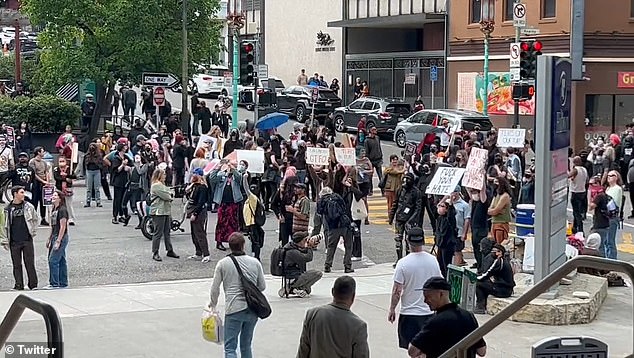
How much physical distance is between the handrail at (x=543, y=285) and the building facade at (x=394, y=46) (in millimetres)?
41153

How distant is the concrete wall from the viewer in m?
55.8

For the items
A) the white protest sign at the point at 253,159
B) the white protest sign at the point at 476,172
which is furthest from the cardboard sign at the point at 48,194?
the white protest sign at the point at 476,172

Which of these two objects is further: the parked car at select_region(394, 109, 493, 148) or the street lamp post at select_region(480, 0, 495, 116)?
the street lamp post at select_region(480, 0, 495, 116)

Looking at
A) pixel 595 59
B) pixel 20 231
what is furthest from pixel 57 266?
Result: pixel 595 59

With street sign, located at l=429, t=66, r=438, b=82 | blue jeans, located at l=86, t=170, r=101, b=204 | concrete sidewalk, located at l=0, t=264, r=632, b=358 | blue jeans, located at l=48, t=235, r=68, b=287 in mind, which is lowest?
concrete sidewalk, located at l=0, t=264, r=632, b=358

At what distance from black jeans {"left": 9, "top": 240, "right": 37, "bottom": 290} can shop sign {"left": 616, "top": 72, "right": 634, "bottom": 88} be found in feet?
93.7

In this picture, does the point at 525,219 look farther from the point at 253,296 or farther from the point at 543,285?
the point at 543,285

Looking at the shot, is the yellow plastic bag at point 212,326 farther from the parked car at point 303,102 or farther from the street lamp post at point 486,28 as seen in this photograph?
the parked car at point 303,102

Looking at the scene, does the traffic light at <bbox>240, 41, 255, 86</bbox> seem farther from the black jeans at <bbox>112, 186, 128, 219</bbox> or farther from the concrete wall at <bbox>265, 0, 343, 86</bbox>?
the concrete wall at <bbox>265, 0, 343, 86</bbox>

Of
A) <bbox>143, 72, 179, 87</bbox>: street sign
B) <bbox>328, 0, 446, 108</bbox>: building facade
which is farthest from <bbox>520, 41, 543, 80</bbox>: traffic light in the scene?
<bbox>328, 0, 446, 108</bbox>: building facade

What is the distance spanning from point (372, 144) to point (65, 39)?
12.7 meters

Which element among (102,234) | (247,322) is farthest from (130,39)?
(247,322)

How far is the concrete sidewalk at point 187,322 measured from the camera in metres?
11.8

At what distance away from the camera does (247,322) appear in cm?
1001
